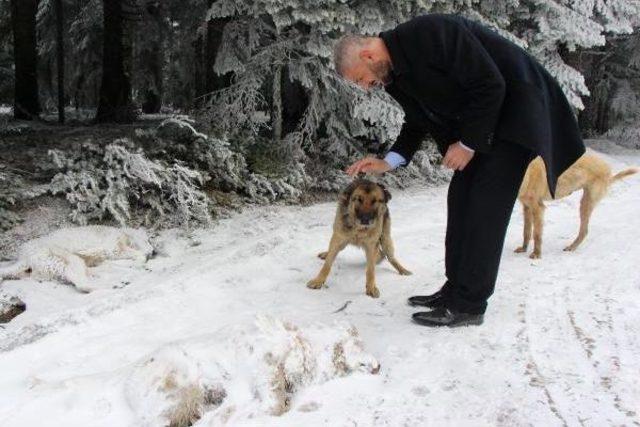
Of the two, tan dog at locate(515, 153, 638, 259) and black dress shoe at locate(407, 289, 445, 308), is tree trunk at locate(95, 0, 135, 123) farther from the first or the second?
black dress shoe at locate(407, 289, 445, 308)

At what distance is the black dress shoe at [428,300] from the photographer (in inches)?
157

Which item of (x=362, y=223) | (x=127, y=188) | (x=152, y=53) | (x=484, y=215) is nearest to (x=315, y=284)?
(x=362, y=223)

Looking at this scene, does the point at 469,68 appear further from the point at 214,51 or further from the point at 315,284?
the point at 214,51

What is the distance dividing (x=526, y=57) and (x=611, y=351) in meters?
1.92

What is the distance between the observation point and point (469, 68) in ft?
10.5

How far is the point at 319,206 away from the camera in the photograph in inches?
311

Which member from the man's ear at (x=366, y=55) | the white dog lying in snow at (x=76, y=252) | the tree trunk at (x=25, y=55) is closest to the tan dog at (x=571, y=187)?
the man's ear at (x=366, y=55)

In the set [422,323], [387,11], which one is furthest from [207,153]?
[422,323]

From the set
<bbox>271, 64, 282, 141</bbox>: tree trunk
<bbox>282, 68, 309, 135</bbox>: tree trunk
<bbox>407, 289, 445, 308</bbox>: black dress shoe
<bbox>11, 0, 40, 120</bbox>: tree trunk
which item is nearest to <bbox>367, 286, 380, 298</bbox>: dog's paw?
<bbox>407, 289, 445, 308</bbox>: black dress shoe

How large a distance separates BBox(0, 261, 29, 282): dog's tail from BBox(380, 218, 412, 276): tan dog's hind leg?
126 inches

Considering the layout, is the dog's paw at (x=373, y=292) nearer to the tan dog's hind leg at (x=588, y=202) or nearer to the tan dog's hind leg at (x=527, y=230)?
the tan dog's hind leg at (x=527, y=230)

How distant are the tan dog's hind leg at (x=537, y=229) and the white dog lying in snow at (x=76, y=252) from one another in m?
4.01

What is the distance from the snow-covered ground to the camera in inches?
102

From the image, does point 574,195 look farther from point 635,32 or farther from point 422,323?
point 635,32
